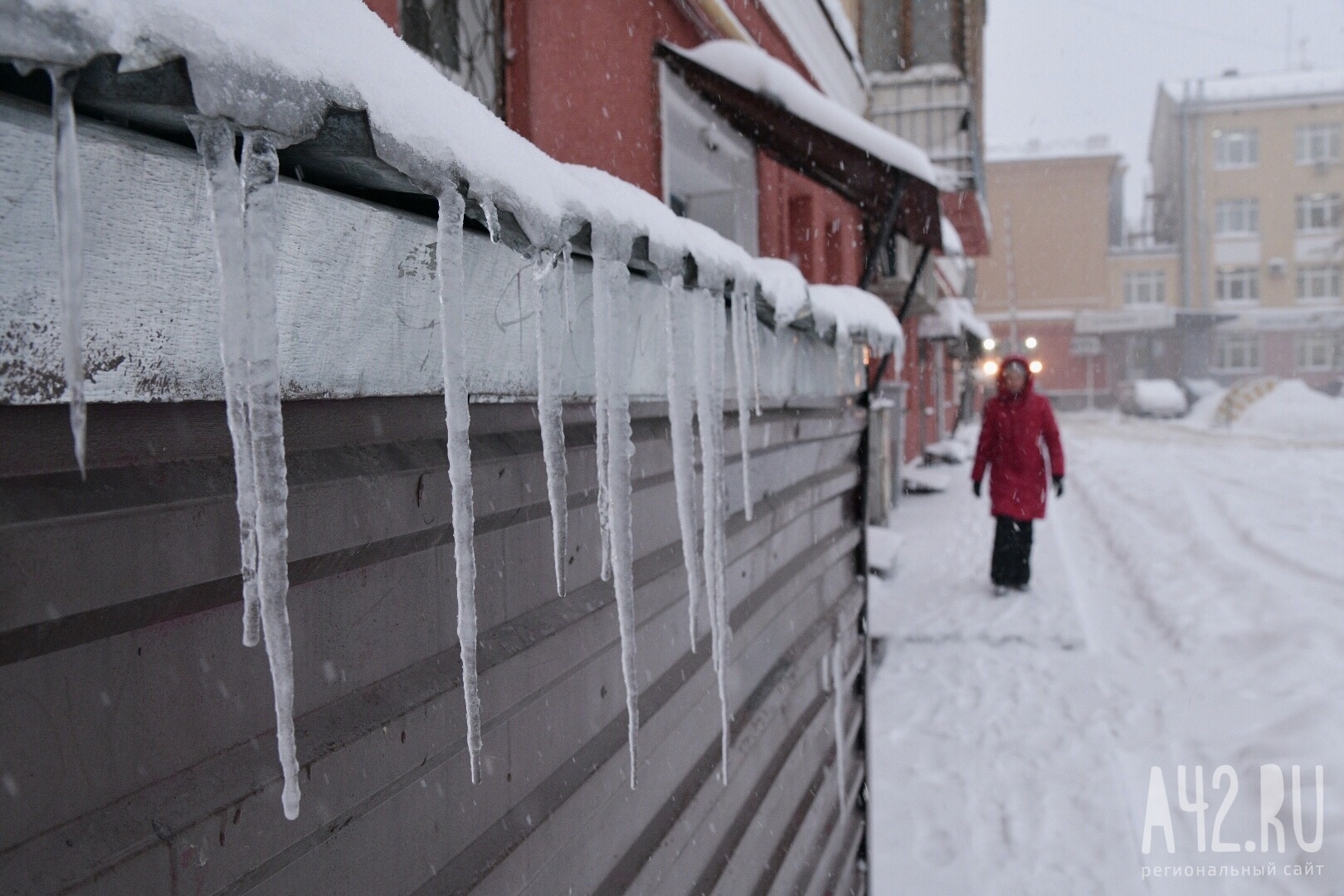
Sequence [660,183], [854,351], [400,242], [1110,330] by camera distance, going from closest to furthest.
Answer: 1. [400,242]
2. [854,351]
3. [660,183]
4. [1110,330]

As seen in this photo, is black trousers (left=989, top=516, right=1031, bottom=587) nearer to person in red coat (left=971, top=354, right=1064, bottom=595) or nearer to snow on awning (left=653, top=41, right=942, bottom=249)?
person in red coat (left=971, top=354, right=1064, bottom=595)

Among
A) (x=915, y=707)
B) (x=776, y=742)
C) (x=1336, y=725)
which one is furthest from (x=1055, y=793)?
(x=776, y=742)

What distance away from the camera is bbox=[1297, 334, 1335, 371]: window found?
38.4 metres

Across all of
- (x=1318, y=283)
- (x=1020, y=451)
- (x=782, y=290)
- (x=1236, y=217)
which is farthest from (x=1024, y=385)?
(x=1318, y=283)

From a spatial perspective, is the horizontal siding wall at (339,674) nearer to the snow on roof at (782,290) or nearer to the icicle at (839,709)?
the snow on roof at (782,290)

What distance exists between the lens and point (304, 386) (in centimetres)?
70

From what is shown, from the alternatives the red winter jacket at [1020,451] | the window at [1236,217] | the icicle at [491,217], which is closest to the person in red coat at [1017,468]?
the red winter jacket at [1020,451]

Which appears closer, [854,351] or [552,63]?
[854,351]

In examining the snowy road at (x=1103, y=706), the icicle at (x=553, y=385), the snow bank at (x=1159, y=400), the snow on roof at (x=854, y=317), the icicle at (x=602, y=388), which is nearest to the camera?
the icicle at (x=553, y=385)

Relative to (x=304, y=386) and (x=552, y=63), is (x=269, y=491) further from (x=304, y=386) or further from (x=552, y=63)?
→ (x=552, y=63)

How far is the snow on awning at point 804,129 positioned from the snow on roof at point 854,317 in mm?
1992

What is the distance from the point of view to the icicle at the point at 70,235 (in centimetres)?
48

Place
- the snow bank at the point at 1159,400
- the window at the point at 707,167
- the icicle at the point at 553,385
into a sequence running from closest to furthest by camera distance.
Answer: the icicle at the point at 553,385 < the window at the point at 707,167 < the snow bank at the point at 1159,400

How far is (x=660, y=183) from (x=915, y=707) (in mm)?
3144
